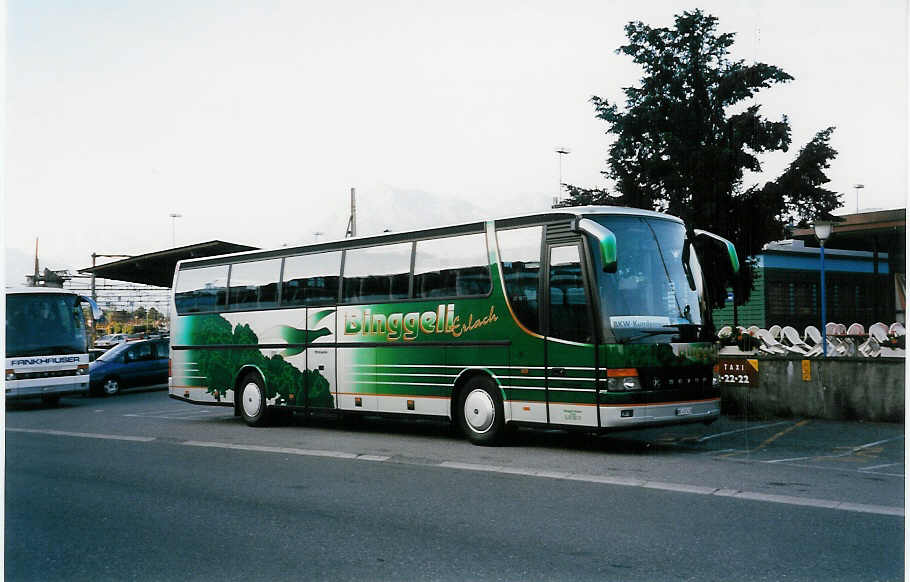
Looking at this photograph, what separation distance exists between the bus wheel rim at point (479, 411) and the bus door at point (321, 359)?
2.88 meters

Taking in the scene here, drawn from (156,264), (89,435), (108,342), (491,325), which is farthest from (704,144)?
(108,342)

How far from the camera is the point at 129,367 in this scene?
2652cm

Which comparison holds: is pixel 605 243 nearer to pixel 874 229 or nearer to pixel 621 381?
pixel 621 381

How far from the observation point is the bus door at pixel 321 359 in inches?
587

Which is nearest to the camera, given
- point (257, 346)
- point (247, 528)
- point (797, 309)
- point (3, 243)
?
point (3, 243)

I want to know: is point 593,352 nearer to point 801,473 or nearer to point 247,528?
point 801,473

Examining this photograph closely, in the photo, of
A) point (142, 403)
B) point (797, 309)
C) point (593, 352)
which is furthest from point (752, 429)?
point (797, 309)

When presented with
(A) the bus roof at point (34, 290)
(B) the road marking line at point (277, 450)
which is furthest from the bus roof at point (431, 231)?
(A) the bus roof at point (34, 290)

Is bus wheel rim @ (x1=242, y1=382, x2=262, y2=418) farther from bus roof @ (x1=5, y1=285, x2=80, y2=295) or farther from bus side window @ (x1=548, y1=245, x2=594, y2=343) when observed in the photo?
bus roof @ (x1=5, y1=285, x2=80, y2=295)

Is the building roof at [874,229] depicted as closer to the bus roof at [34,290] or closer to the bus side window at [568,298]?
the bus side window at [568,298]

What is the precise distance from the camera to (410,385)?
13664 millimetres

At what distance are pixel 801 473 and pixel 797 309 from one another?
2819 centimetres

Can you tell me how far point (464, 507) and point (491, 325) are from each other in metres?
4.76

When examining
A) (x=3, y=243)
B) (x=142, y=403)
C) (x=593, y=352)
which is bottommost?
(x=142, y=403)
